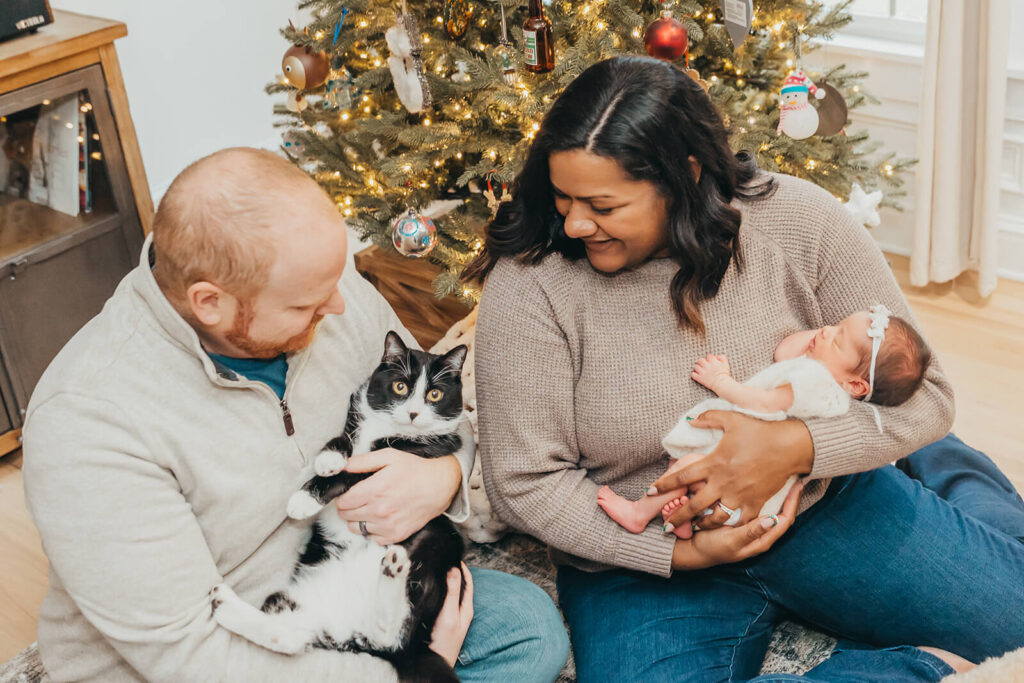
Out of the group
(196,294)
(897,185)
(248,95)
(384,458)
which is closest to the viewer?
(196,294)

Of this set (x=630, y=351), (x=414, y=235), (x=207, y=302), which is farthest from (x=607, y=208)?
(x=414, y=235)

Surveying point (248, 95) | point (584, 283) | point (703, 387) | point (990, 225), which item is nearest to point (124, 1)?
point (248, 95)

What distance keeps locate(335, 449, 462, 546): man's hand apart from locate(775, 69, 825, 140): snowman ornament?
139 centimetres

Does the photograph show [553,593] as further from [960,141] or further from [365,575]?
[960,141]

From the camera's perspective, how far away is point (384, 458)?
1477 millimetres

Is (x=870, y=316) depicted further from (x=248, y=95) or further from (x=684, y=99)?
(x=248, y=95)

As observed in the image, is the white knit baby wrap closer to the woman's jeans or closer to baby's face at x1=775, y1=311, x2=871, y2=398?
baby's face at x1=775, y1=311, x2=871, y2=398

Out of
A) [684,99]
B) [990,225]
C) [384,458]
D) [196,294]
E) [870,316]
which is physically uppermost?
[684,99]

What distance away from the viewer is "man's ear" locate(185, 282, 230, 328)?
1188 millimetres

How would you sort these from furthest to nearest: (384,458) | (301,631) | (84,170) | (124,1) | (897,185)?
(124,1) → (897,185) → (84,170) → (384,458) → (301,631)

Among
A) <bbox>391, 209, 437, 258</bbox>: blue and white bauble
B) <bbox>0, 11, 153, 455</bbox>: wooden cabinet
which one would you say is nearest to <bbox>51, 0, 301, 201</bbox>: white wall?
<bbox>0, 11, 153, 455</bbox>: wooden cabinet

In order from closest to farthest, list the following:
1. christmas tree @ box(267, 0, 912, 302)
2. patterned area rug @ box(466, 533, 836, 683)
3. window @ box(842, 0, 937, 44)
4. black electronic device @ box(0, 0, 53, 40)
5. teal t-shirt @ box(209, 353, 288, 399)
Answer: teal t-shirt @ box(209, 353, 288, 399) < patterned area rug @ box(466, 533, 836, 683) < christmas tree @ box(267, 0, 912, 302) < black electronic device @ box(0, 0, 53, 40) < window @ box(842, 0, 937, 44)

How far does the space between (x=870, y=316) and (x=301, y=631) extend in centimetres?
98

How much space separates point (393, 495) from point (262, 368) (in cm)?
28
